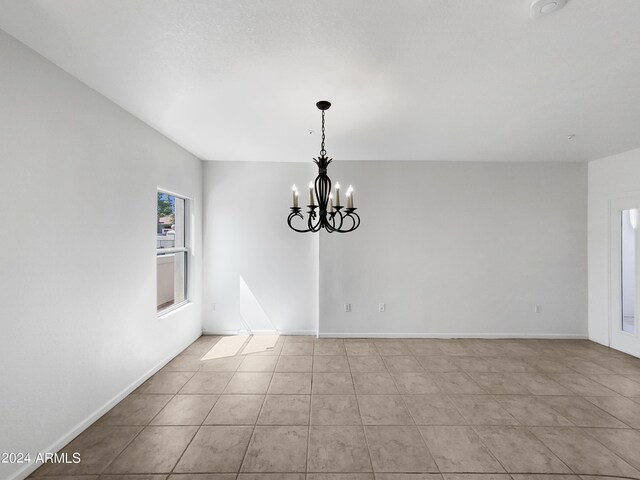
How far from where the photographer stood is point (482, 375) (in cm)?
345

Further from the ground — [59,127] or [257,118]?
[257,118]

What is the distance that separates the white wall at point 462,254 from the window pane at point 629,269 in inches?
21.0

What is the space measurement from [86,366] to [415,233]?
4278mm

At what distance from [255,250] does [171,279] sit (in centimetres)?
127

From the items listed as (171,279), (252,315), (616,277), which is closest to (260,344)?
(252,315)

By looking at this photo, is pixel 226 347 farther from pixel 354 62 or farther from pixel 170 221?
pixel 354 62

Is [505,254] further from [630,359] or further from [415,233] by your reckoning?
[630,359]

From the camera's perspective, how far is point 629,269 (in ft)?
13.6

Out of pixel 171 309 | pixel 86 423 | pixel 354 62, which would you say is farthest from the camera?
pixel 171 309

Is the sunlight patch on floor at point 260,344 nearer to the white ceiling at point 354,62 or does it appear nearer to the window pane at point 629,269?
the white ceiling at point 354,62

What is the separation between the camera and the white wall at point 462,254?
475 cm

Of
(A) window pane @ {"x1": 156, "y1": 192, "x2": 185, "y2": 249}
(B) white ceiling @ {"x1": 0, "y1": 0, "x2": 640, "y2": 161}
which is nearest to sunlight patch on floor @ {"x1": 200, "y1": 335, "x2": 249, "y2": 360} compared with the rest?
(A) window pane @ {"x1": 156, "y1": 192, "x2": 185, "y2": 249}

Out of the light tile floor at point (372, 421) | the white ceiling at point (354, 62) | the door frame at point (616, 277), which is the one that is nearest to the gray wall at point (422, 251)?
the door frame at point (616, 277)

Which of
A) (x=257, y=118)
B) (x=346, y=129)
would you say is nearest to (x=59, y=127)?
(x=257, y=118)
